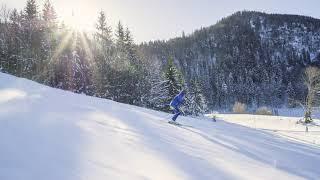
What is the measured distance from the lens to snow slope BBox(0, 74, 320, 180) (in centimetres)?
654

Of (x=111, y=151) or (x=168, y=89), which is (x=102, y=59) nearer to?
(x=168, y=89)

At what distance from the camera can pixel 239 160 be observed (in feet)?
31.5

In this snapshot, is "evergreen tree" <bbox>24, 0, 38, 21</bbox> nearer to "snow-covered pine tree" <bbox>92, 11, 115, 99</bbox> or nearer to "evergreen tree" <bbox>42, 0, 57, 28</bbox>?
"evergreen tree" <bbox>42, 0, 57, 28</bbox>

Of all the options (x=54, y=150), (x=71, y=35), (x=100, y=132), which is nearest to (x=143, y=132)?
(x=100, y=132)

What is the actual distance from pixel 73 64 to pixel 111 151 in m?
41.1

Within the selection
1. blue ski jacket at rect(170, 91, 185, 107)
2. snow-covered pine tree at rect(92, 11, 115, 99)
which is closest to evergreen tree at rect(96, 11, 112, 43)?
snow-covered pine tree at rect(92, 11, 115, 99)

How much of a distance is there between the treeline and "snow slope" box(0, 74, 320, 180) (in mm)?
32445

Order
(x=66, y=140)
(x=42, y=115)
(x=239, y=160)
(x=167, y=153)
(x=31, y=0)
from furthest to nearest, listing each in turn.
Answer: (x=31, y=0) < (x=42, y=115) < (x=239, y=160) < (x=167, y=153) < (x=66, y=140)

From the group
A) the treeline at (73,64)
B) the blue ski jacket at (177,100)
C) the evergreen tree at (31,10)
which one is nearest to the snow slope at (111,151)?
the blue ski jacket at (177,100)

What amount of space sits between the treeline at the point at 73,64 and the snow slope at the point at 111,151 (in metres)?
32.4

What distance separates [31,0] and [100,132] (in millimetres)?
51984

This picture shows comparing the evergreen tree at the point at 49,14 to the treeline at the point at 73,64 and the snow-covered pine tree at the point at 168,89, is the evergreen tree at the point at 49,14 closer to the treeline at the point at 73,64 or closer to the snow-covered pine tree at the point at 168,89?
the treeline at the point at 73,64

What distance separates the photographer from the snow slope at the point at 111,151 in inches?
258

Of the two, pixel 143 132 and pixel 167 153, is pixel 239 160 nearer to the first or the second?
pixel 167 153
